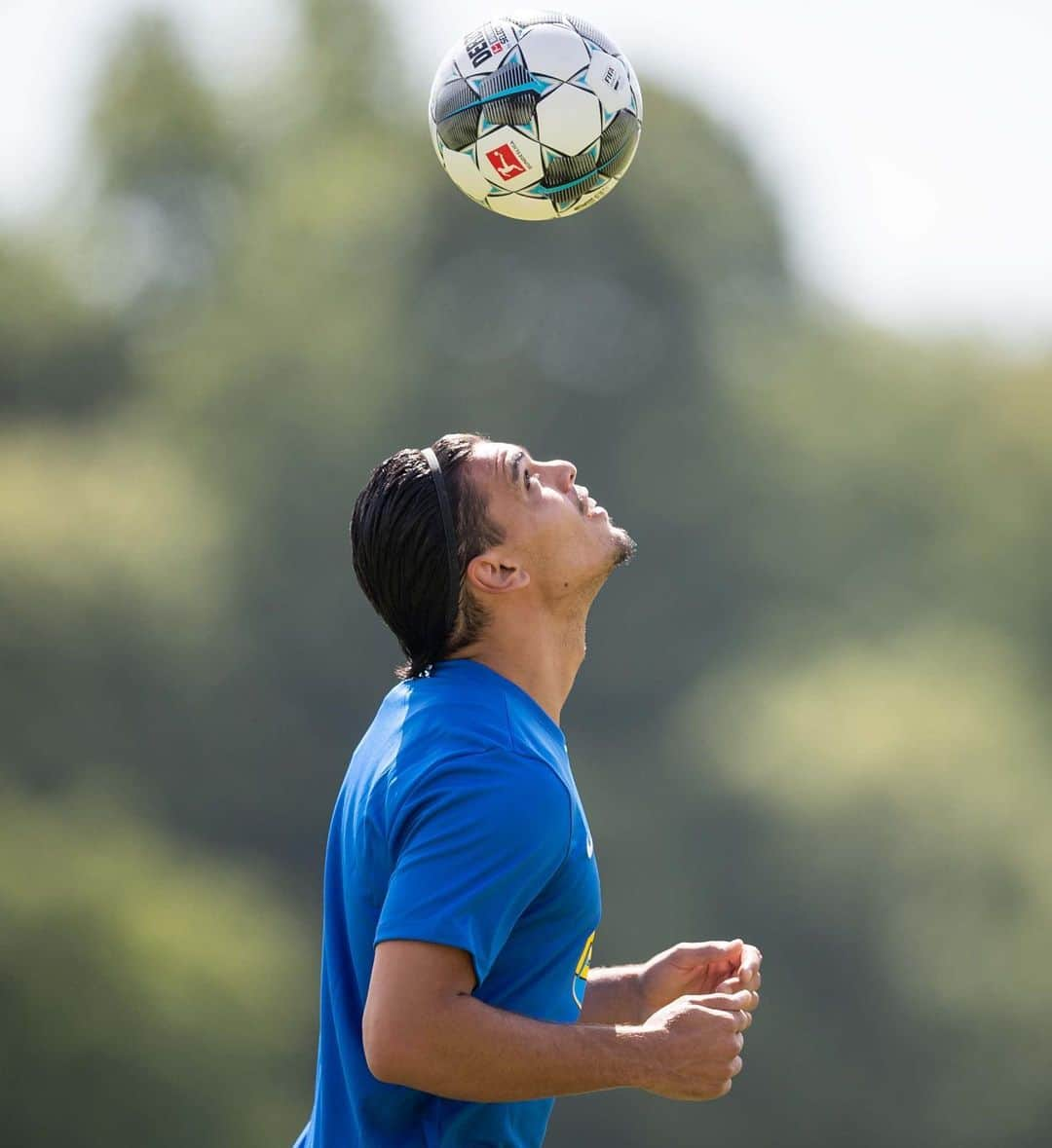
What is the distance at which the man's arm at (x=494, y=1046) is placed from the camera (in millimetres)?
2729

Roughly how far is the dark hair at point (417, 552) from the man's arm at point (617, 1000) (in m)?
0.79

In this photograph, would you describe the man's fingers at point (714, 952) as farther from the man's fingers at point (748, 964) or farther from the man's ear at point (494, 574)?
the man's ear at point (494, 574)

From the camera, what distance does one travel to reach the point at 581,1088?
280 cm

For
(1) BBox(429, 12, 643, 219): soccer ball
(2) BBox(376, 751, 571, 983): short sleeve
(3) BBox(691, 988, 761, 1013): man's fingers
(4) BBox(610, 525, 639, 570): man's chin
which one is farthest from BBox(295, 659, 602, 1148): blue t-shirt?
(1) BBox(429, 12, 643, 219): soccer ball

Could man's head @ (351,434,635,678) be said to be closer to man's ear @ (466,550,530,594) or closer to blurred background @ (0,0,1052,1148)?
man's ear @ (466,550,530,594)

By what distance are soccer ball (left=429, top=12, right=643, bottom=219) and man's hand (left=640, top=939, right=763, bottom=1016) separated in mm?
2035

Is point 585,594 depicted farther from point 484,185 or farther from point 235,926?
point 235,926

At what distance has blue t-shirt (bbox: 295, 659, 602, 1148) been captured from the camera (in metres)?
2.80

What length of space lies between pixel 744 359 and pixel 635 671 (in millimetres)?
6063

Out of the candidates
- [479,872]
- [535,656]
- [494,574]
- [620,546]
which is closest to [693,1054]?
[479,872]

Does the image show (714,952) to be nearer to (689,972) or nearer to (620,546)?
(689,972)

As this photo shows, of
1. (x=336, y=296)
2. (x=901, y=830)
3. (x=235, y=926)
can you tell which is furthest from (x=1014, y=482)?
(x=235, y=926)

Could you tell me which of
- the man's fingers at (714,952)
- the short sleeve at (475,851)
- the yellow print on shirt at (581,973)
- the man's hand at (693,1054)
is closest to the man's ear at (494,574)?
the short sleeve at (475,851)

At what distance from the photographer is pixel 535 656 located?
3.46 metres
